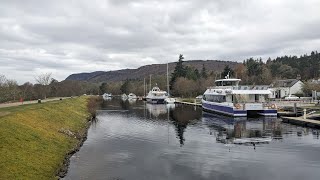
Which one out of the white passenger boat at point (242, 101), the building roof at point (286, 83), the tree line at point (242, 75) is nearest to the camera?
the white passenger boat at point (242, 101)

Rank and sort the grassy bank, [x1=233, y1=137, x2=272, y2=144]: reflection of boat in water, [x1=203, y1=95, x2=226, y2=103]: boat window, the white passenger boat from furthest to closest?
[x1=203, y1=95, x2=226, y2=103]: boat window
the white passenger boat
[x1=233, y1=137, x2=272, y2=144]: reflection of boat in water
the grassy bank

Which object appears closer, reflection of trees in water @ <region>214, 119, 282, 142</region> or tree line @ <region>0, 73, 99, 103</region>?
reflection of trees in water @ <region>214, 119, 282, 142</region>

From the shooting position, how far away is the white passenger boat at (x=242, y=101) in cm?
5197

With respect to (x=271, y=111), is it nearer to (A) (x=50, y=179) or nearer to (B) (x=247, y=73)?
(A) (x=50, y=179)

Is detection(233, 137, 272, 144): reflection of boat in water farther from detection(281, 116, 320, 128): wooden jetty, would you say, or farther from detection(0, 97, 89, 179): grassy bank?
detection(0, 97, 89, 179): grassy bank

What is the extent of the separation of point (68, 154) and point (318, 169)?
17.1 meters

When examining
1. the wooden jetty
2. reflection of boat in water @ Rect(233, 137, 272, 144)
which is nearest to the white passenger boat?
the wooden jetty

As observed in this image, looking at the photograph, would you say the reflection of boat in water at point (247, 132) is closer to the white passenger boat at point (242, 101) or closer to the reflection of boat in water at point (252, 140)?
the reflection of boat in water at point (252, 140)

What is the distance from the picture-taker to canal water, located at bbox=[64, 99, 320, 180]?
20.2m

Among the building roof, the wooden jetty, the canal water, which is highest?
the building roof

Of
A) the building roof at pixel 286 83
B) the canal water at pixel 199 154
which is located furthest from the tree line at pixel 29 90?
the building roof at pixel 286 83

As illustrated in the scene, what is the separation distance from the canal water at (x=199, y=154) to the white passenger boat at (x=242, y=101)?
11.8m

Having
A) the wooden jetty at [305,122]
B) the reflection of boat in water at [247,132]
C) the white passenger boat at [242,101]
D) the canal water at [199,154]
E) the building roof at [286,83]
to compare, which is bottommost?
the canal water at [199,154]

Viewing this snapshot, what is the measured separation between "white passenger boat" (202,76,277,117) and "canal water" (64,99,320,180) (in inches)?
464
